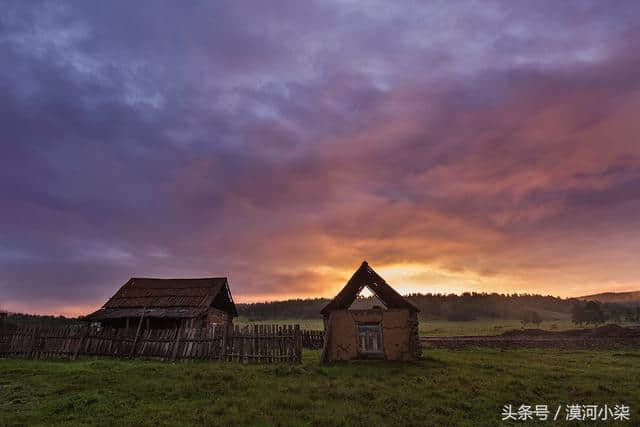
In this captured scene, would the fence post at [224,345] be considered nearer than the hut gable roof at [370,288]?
Yes

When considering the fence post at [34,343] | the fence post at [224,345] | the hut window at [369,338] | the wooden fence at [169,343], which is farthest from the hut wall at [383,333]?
the fence post at [34,343]

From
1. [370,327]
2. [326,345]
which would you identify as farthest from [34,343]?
[370,327]

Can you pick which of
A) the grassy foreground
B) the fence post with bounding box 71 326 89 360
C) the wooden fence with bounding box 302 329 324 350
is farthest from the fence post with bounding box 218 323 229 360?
the wooden fence with bounding box 302 329 324 350

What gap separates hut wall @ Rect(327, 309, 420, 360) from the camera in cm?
2014

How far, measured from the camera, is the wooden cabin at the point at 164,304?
95.5 ft

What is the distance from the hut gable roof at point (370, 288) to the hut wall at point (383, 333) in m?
0.40

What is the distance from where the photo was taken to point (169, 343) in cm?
2161

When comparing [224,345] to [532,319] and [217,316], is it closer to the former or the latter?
[217,316]

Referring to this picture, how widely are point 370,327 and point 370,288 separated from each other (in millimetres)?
2265

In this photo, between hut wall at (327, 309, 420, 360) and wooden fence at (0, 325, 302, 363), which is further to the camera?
hut wall at (327, 309, 420, 360)

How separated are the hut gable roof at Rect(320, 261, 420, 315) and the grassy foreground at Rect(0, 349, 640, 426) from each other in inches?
137

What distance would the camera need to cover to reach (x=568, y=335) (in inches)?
1866

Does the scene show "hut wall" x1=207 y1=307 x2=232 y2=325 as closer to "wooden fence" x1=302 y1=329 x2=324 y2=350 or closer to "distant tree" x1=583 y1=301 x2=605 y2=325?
"wooden fence" x1=302 y1=329 x2=324 y2=350

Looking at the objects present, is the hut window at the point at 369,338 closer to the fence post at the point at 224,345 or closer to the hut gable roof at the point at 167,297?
the fence post at the point at 224,345
